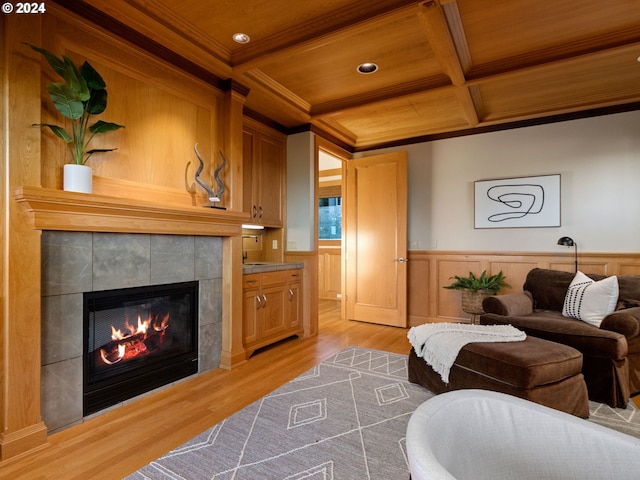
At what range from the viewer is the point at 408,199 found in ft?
15.9

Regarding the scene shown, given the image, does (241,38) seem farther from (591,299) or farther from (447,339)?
(591,299)

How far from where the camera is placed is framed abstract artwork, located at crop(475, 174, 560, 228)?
13.0 ft

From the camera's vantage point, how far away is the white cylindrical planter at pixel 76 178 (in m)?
2.01

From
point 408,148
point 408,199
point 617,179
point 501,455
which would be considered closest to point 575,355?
point 501,455

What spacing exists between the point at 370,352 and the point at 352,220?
2083 millimetres

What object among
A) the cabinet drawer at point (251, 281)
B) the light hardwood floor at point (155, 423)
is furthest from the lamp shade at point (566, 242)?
the cabinet drawer at point (251, 281)

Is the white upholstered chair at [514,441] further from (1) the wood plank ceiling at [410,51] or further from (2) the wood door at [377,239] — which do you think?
(2) the wood door at [377,239]

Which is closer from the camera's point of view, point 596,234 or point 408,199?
point 596,234

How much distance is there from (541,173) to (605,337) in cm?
229

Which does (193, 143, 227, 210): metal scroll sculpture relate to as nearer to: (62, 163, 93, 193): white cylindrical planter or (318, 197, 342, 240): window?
(62, 163, 93, 193): white cylindrical planter

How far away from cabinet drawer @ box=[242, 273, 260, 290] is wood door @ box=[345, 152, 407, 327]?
1902 millimetres

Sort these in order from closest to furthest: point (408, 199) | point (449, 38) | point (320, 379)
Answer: point (449, 38) < point (320, 379) < point (408, 199)

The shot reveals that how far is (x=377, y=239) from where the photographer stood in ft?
15.7

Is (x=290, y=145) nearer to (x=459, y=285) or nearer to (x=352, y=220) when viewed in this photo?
(x=352, y=220)
